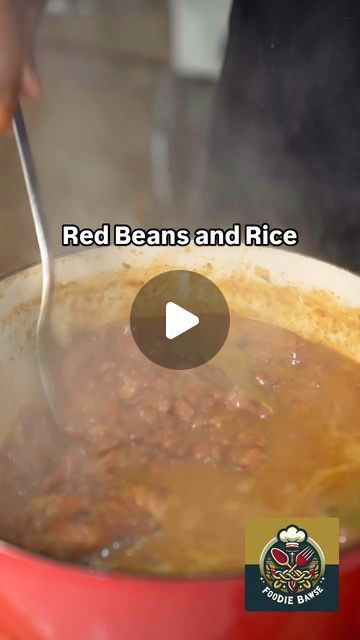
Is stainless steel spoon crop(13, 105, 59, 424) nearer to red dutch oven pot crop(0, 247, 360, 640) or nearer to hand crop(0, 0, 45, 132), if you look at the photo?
hand crop(0, 0, 45, 132)

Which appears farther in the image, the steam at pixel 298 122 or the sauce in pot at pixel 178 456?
the steam at pixel 298 122

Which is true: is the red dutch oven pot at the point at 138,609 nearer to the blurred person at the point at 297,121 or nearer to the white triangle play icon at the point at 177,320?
the white triangle play icon at the point at 177,320

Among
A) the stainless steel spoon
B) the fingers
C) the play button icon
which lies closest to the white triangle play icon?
the play button icon

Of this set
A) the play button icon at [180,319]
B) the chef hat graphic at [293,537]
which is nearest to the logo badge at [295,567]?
the chef hat graphic at [293,537]

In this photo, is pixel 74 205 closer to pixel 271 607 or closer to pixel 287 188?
pixel 287 188

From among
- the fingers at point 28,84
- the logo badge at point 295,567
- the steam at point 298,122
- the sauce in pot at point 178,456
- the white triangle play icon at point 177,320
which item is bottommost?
the sauce in pot at point 178,456

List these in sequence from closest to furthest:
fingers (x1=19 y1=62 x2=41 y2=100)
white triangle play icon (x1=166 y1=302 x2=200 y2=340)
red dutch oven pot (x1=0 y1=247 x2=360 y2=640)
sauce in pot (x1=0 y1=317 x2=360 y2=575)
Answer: red dutch oven pot (x1=0 y1=247 x2=360 y2=640) < sauce in pot (x1=0 y1=317 x2=360 y2=575) < fingers (x1=19 y1=62 x2=41 y2=100) < white triangle play icon (x1=166 y1=302 x2=200 y2=340)

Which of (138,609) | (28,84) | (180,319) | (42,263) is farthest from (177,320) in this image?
(138,609)
